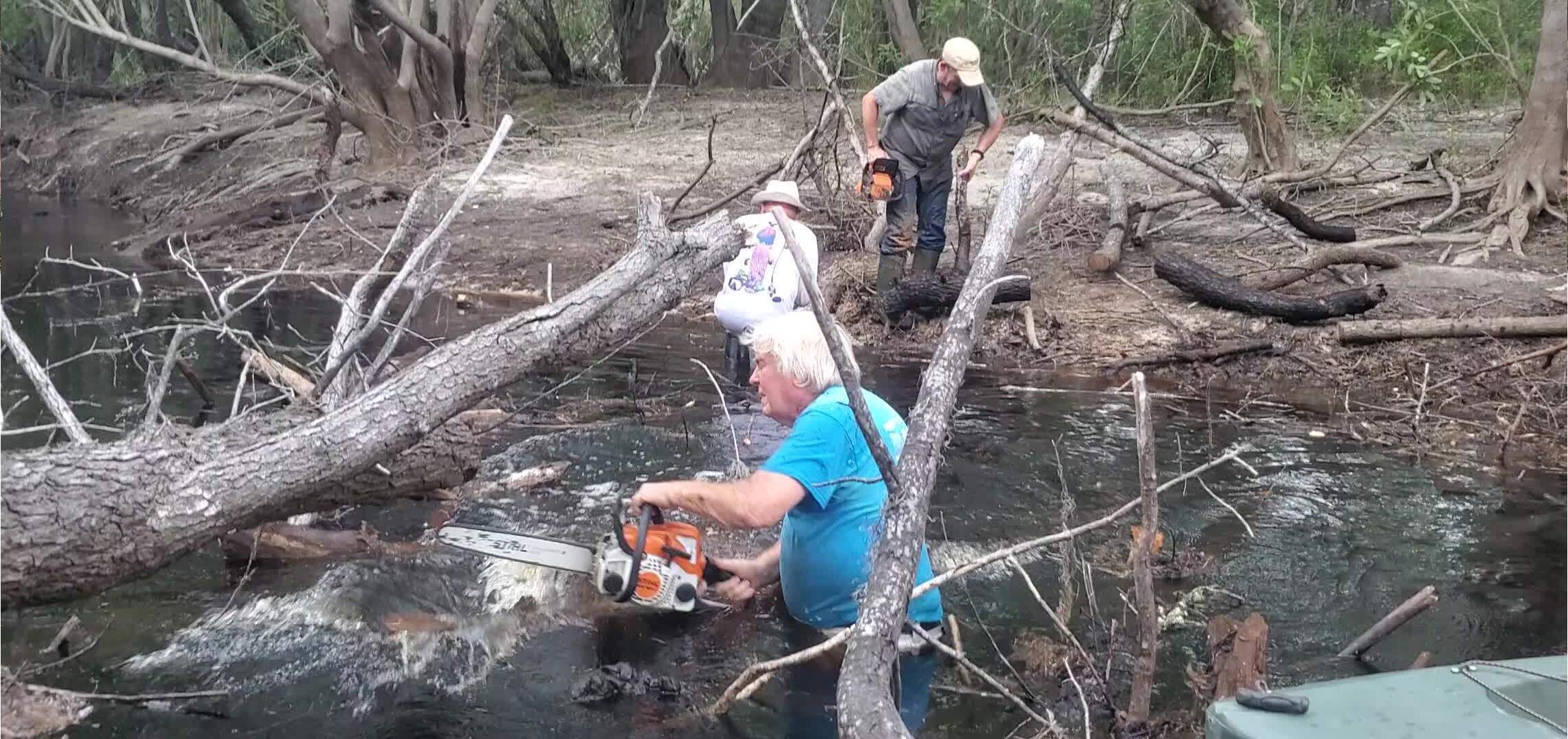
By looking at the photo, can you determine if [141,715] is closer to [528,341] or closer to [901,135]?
[528,341]

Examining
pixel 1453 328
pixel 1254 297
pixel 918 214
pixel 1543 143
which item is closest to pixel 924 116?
pixel 918 214

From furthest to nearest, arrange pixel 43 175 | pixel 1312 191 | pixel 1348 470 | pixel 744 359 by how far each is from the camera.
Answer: pixel 43 175 < pixel 1312 191 < pixel 744 359 < pixel 1348 470

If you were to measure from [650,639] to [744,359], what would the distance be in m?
2.84

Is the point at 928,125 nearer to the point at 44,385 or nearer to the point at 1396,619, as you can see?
the point at 1396,619

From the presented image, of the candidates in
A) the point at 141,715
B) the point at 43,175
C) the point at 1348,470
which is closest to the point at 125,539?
the point at 141,715

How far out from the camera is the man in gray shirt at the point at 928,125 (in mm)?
8148

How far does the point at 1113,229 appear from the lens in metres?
10.5

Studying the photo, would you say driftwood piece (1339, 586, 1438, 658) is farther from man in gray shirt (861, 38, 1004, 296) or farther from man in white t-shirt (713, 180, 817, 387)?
man in gray shirt (861, 38, 1004, 296)

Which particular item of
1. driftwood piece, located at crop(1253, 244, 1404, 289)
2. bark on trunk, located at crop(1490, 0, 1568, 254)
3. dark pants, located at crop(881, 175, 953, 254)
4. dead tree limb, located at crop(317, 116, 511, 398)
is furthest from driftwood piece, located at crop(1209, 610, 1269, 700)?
bark on trunk, located at crop(1490, 0, 1568, 254)

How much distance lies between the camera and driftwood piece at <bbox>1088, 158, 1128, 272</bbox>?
10.1m

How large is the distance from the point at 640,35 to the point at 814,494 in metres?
19.6

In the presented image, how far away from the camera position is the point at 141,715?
163 inches

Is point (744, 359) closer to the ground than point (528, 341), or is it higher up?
closer to the ground

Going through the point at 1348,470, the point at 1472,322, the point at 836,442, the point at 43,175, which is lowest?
the point at 43,175
